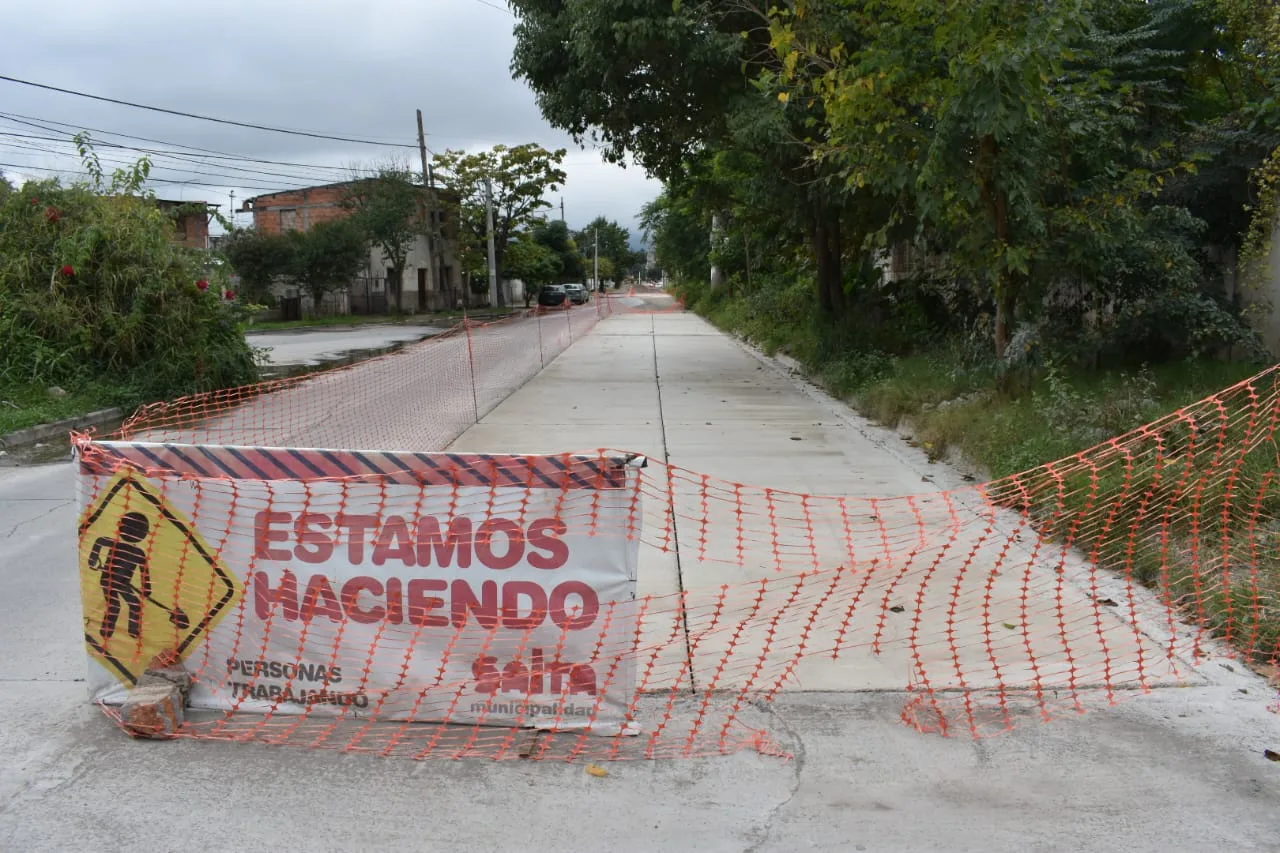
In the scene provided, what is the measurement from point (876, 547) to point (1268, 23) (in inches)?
240

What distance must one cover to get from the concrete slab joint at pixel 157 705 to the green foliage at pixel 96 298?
10530 millimetres

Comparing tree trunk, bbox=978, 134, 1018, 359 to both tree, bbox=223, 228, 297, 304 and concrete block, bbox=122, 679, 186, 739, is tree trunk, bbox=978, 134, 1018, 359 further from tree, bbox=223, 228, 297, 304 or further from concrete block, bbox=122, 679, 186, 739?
tree, bbox=223, 228, 297, 304

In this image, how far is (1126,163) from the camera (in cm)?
1100

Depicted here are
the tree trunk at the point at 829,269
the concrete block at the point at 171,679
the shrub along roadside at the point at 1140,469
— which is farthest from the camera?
the tree trunk at the point at 829,269

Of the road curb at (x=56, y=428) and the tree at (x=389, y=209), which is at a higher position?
the tree at (x=389, y=209)

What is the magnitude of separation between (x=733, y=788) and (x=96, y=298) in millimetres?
12976

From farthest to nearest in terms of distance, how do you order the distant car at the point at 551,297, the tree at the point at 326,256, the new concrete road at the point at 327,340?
the distant car at the point at 551,297 < the tree at the point at 326,256 < the new concrete road at the point at 327,340

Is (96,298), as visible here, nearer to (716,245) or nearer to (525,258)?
(716,245)

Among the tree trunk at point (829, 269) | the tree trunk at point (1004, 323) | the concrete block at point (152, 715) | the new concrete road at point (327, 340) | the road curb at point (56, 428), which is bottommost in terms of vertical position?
the concrete block at point (152, 715)

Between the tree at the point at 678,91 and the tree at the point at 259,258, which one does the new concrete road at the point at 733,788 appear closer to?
the tree at the point at 678,91

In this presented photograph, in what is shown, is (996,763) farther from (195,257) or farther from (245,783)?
(195,257)

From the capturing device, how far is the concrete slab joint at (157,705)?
4.05m

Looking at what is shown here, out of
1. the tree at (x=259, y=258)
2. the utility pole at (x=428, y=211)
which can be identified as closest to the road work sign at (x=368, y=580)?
the tree at (x=259, y=258)

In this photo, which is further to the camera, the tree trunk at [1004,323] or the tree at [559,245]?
the tree at [559,245]
